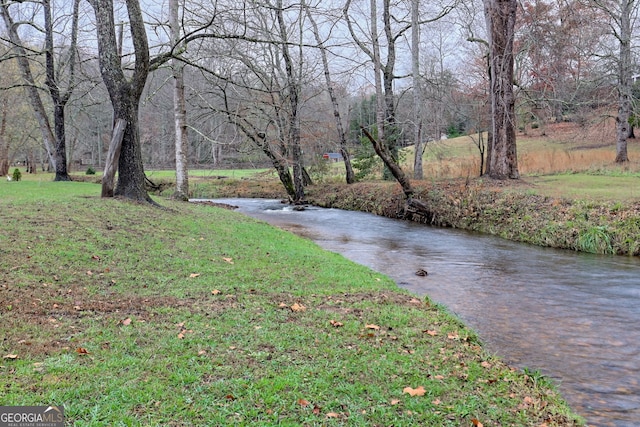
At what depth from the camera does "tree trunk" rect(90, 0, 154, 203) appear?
1005cm

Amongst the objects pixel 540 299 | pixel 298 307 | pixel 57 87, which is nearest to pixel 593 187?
pixel 540 299

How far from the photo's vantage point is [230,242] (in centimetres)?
930

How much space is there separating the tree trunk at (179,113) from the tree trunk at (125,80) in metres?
3.32

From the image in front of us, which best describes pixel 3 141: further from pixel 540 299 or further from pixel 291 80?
pixel 540 299

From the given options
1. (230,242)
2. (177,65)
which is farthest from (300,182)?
(230,242)

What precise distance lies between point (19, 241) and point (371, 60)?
17.0m

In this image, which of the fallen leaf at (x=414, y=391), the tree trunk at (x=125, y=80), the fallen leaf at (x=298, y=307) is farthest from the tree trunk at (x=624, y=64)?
the fallen leaf at (x=414, y=391)

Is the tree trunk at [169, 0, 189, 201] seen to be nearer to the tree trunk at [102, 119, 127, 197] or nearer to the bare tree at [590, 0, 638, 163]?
the tree trunk at [102, 119, 127, 197]

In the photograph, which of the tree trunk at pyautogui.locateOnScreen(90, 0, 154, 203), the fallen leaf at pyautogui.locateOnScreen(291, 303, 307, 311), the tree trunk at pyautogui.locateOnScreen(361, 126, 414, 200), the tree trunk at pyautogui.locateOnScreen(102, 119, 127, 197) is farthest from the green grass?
the tree trunk at pyautogui.locateOnScreen(102, 119, 127, 197)

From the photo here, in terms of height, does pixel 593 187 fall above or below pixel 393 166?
below

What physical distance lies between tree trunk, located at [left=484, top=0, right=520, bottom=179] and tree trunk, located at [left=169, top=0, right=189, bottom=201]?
1079 cm

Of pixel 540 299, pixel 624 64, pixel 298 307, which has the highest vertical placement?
pixel 624 64

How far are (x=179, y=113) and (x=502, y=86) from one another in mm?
11418

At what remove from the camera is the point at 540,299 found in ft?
23.7
